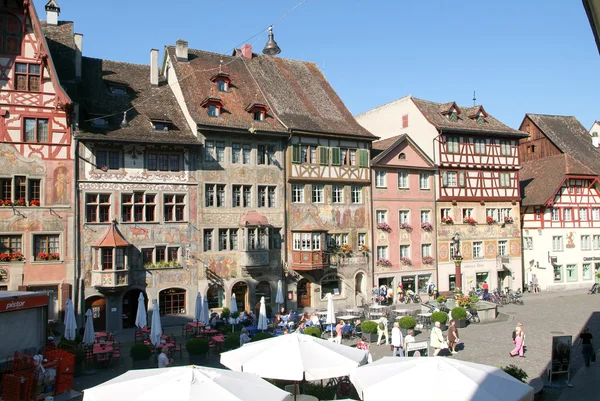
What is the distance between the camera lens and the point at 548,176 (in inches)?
1618

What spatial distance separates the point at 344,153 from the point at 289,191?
4.26 meters

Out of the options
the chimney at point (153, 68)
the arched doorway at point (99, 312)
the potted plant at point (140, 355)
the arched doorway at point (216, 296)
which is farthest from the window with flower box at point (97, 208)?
the potted plant at point (140, 355)

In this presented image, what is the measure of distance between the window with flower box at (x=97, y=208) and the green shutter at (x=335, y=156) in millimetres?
12142

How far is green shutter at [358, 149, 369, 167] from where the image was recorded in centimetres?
3192

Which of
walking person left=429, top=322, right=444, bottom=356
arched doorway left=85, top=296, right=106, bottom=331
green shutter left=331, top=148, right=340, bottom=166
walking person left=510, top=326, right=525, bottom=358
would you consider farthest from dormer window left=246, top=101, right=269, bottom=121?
A: walking person left=510, top=326, right=525, bottom=358

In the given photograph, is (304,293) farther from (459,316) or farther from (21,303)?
(21,303)

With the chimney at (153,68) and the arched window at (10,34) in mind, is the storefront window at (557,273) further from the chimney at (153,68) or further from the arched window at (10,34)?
the arched window at (10,34)

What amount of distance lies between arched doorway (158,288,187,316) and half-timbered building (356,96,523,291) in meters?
16.4

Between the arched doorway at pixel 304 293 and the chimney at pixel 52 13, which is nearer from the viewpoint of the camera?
the chimney at pixel 52 13

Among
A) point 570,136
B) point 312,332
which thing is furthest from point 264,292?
point 570,136

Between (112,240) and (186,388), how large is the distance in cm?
1722

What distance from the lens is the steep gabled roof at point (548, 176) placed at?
39.5 m

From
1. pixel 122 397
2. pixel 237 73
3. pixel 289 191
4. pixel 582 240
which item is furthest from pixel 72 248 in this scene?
pixel 582 240

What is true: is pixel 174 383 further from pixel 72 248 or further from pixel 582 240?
pixel 582 240
